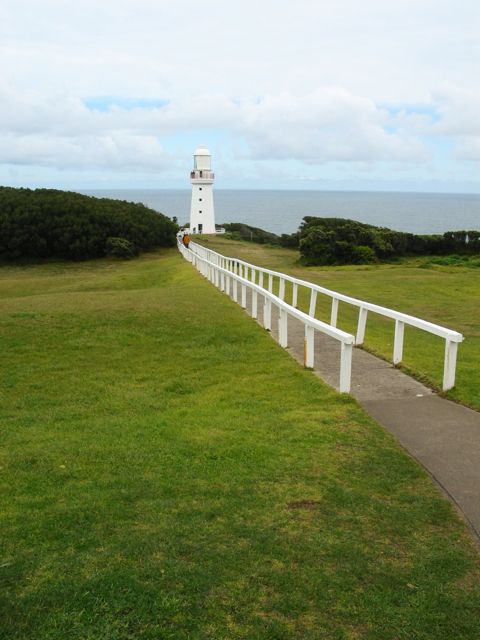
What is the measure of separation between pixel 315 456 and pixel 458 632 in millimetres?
2707

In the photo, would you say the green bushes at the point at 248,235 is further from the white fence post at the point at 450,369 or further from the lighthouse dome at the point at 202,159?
the white fence post at the point at 450,369

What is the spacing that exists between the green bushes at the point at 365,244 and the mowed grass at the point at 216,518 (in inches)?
1231

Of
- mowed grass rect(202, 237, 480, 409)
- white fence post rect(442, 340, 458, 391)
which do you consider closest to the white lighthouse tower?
mowed grass rect(202, 237, 480, 409)

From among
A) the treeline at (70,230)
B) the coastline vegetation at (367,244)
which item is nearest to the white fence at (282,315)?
the coastline vegetation at (367,244)

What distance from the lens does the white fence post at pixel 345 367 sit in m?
8.14

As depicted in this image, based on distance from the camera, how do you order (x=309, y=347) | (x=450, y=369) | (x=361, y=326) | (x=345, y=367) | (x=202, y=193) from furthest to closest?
(x=202, y=193) → (x=361, y=326) → (x=309, y=347) → (x=450, y=369) → (x=345, y=367)

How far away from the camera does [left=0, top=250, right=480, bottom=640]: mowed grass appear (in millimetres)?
3887

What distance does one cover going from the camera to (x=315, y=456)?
6.36 metres

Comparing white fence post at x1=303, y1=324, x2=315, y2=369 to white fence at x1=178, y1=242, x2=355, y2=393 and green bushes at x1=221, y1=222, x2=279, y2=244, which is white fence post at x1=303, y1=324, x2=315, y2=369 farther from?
green bushes at x1=221, y1=222, x2=279, y2=244

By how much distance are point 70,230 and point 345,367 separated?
3749 centimetres

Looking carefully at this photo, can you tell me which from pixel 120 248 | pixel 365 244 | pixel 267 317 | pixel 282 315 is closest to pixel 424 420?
pixel 282 315

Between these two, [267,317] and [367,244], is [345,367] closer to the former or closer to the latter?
[267,317]

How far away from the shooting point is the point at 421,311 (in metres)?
17.6

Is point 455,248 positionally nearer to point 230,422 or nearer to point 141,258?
point 141,258
